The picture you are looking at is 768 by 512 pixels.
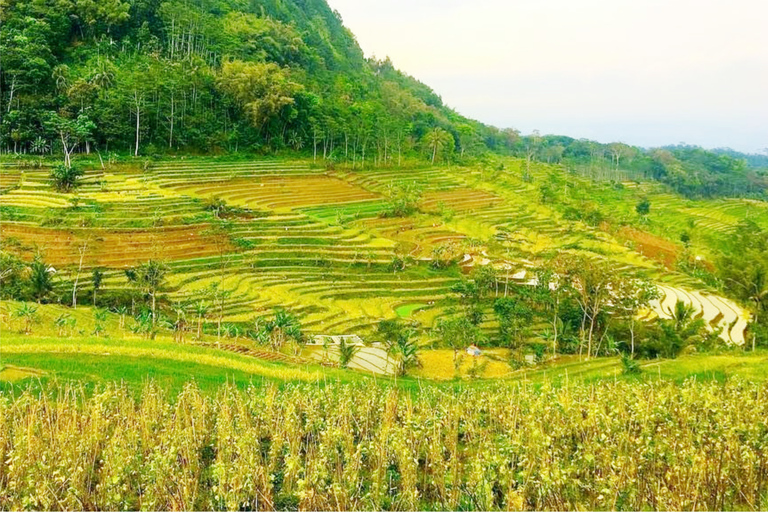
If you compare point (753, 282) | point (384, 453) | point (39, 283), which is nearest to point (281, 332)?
point (39, 283)

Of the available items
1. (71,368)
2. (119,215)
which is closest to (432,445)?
(71,368)

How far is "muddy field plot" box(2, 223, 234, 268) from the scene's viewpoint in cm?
2648

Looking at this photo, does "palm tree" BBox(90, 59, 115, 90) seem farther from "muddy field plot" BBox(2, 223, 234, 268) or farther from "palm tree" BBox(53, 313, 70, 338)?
"palm tree" BBox(53, 313, 70, 338)

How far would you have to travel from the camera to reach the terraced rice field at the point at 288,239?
86.8 feet

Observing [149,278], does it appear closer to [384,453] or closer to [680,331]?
[384,453]

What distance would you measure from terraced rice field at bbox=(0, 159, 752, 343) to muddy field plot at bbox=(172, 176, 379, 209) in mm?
169

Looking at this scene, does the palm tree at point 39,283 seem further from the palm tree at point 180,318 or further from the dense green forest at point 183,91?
the dense green forest at point 183,91

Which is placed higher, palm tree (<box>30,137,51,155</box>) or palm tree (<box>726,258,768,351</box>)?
palm tree (<box>30,137,51,155</box>)

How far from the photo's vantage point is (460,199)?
162 ft

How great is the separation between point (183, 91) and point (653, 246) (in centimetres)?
4497

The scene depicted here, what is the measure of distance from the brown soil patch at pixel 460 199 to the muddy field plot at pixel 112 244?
67.2 feet

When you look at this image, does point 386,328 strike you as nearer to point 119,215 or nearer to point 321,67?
point 119,215

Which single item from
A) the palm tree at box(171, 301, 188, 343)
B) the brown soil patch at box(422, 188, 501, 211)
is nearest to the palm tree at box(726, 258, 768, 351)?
the palm tree at box(171, 301, 188, 343)

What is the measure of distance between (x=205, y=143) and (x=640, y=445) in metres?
49.7
